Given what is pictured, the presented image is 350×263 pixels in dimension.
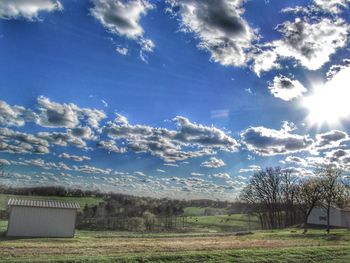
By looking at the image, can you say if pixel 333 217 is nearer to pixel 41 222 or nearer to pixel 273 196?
pixel 273 196

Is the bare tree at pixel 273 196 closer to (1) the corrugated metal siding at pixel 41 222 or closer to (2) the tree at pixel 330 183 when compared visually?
(2) the tree at pixel 330 183

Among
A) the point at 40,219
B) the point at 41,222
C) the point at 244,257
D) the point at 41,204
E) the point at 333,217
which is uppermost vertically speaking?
the point at 333,217

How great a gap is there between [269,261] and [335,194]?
138 feet

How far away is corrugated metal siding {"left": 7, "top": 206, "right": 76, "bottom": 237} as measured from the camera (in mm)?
37575

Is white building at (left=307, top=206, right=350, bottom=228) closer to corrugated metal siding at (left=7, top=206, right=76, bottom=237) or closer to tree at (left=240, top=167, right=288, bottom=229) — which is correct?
tree at (left=240, top=167, right=288, bottom=229)

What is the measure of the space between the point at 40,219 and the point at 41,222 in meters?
0.32

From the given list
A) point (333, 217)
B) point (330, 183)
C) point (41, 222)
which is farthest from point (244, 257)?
point (333, 217)

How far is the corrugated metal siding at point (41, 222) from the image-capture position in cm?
3758

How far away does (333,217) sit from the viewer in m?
81.2

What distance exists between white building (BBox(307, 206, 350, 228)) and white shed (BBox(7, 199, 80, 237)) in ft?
172

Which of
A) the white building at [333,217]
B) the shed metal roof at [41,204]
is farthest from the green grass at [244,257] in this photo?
the white building at [333,217]

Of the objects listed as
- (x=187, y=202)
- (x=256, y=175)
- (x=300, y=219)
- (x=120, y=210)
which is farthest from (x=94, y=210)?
(x=187, y=202)

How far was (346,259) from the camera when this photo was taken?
934 inches

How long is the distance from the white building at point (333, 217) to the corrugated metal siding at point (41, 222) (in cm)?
5259
